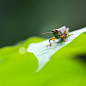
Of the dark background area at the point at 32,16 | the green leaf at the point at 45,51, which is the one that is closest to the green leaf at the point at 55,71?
the green leaf at the point at 45,51

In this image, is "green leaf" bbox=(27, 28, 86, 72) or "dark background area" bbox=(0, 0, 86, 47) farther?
"dark background area" bbox=(0, 0, 86, 47)

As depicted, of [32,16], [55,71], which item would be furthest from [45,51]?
[32,16]

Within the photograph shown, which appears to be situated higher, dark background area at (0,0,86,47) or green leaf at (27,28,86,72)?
dark background area at (0,0,86,47)

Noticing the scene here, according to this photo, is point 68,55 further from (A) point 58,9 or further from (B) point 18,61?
Result: (A) point 58,9

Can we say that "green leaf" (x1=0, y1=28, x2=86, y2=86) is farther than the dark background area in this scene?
No

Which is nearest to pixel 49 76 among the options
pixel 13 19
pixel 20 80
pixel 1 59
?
pixel 20 80

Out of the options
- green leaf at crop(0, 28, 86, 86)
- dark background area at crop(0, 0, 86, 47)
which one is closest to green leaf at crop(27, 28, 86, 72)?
green leaf at crop(0, 28, 86, 86)

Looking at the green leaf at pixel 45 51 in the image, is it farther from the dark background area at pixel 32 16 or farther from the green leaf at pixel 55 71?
the dark background area at pixel 32 16

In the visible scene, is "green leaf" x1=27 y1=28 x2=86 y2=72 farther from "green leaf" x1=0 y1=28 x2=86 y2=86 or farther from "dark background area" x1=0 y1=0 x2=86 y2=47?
"dark background area" x1=0 y1=0 x2=86 y2=47
